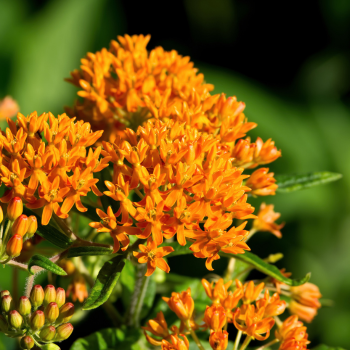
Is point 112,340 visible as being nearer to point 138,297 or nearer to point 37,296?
point 138,297

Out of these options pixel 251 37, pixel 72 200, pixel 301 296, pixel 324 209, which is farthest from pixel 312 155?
pixel 72 200

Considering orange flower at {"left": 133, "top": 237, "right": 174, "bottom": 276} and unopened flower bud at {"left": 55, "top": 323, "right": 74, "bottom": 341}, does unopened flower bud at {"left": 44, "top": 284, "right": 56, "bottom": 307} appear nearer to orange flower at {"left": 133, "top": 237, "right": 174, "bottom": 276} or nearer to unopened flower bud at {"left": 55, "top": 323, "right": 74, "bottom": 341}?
unopened flower bud at {"left": 55, "top": 323, "right": 74, "bottom": 341}

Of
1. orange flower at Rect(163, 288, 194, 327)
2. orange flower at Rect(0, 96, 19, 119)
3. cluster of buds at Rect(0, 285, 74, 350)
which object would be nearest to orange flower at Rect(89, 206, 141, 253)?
cluster of buds at Rect(0, 285, 74, 350)

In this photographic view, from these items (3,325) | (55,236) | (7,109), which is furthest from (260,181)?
(7,109)

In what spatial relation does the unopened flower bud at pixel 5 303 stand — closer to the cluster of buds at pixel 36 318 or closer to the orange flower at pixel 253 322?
the cluster of buds at pixel 36 318

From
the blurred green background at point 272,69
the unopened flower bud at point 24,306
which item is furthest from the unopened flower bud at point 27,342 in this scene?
the blurred green background at point 272,69
